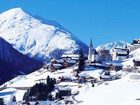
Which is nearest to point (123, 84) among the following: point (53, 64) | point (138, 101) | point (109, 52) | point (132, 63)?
point (138, 101)

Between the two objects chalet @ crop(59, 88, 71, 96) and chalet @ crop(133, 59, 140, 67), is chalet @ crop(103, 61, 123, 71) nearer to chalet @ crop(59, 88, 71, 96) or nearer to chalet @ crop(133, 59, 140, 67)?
chalet @ crop(133, 59, 140, 67)

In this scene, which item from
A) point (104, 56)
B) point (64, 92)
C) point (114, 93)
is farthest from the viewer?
point (104, 56)

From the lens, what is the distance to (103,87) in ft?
429

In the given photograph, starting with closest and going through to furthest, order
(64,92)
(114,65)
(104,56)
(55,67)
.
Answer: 1. (64,92)
2. (114,65)
3. (55,67)
4. (104,56)

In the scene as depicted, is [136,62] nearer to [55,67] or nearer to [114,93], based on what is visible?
[55,67]

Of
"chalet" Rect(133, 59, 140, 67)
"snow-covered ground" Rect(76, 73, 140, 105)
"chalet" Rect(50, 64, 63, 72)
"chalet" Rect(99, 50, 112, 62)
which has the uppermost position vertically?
"chalet" Rect(99, 50, 112, 62)

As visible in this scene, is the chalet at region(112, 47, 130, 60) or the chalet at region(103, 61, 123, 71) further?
the chalet at region(112, 47, 130, 60)

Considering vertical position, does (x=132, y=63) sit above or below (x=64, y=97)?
above

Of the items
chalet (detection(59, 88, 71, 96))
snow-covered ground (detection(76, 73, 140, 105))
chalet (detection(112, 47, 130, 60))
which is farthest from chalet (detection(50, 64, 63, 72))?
chalet (detection(59, 88, 71, 96))

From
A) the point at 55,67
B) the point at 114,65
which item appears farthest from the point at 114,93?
the point at 55,67

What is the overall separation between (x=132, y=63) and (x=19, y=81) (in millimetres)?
30885

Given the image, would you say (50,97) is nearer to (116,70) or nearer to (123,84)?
(123,84)

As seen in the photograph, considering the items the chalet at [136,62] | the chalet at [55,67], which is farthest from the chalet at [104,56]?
the chalet at [136,62]

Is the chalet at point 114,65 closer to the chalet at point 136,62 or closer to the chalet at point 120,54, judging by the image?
the chalet at point 136,62
